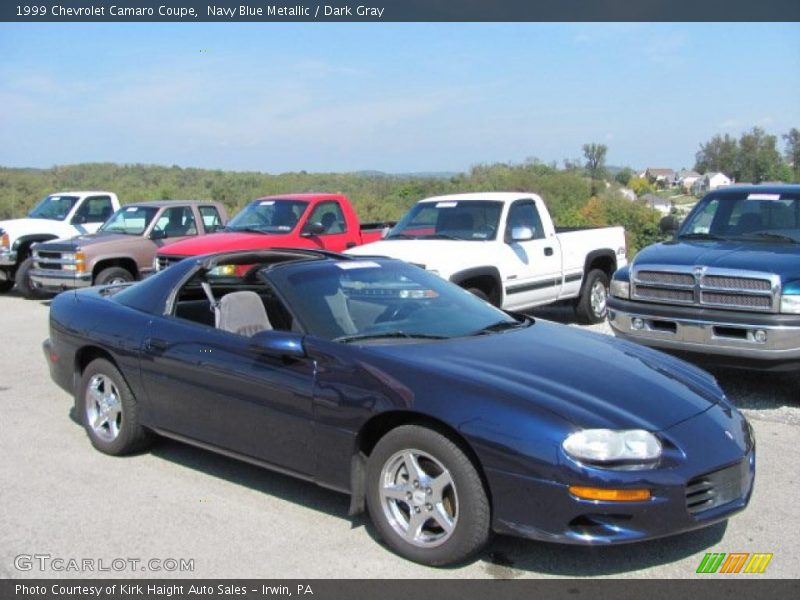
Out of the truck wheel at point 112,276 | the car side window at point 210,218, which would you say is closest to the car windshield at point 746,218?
the car side window at point 210,218

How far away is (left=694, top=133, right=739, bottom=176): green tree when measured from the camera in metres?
26.2

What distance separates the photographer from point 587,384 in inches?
158

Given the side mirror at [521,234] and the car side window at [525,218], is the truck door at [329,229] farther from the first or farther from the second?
the side mirror at [521,234]

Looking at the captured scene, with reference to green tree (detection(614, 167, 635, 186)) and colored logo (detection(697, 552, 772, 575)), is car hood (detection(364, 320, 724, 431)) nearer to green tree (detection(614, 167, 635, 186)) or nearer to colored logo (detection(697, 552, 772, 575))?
colored logo (detection(697, 552, 772, 575))

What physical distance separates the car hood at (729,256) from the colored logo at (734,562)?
10.7 feet

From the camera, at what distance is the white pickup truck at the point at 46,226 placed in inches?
585

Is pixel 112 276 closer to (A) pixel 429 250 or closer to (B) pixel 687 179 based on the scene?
(A) pixel 429 250

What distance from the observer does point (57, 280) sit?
13133mm

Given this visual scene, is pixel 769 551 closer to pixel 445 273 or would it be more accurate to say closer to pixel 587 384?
pixel 587 384

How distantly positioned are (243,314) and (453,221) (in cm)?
543

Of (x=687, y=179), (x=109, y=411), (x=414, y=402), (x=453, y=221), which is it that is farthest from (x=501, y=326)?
(x=687, y=179)

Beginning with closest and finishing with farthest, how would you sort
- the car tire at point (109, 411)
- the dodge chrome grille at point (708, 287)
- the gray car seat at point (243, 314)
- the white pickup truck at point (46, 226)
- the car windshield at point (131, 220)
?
the gray car seat at point (243, 314), the car tire at point (109, 411), the dodge chrome grille at point (708, 287), the car windshield at point (131, 220), the white pickup truck at point (46, 226)

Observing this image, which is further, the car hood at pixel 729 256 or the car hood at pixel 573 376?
the car hood at pixel 729 256

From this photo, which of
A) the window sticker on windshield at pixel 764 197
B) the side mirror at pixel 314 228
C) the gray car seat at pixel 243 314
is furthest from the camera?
the side mirror at pixel 314 228
